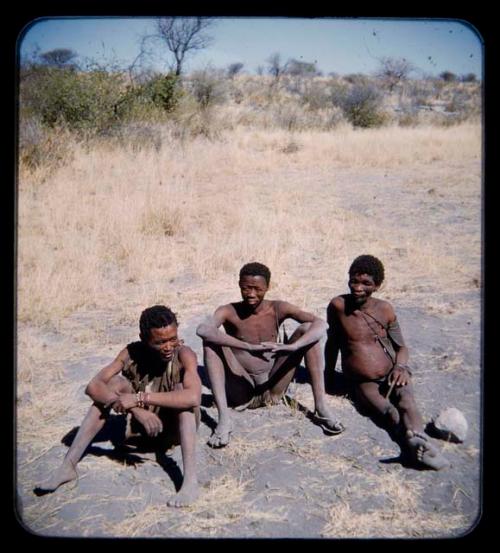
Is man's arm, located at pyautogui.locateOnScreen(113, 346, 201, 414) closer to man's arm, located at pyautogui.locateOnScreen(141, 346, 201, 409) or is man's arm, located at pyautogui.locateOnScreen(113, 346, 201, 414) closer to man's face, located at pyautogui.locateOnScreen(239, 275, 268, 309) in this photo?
man's arm, located at pyautogui.locateOnScreen(141, 346, 201, 409)

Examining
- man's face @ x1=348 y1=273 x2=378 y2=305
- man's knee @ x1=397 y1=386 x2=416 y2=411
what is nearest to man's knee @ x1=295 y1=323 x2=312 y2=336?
man's face @ x1=348 y1=273 x2=378 y2=305

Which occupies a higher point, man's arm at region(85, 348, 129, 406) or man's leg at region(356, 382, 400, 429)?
man's arm at region(85, 348, 129, 406)

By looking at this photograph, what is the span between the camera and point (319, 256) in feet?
26.8

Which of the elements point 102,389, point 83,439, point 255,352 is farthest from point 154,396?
point 255,352

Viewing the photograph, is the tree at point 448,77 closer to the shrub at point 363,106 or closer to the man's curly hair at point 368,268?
the shrub at point 363,106

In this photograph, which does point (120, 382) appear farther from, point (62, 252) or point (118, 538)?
point (62, 252)

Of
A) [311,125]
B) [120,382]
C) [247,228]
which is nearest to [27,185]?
[247,228]

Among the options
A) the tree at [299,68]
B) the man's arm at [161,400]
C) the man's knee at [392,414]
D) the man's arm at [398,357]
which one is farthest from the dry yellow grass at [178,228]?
the tree at [299,68]

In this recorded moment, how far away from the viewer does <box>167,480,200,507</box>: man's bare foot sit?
3320mm

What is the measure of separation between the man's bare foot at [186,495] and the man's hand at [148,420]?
36cm

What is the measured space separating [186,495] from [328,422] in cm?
119

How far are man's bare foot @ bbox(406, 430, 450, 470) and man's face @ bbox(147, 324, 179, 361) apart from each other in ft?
5.18
